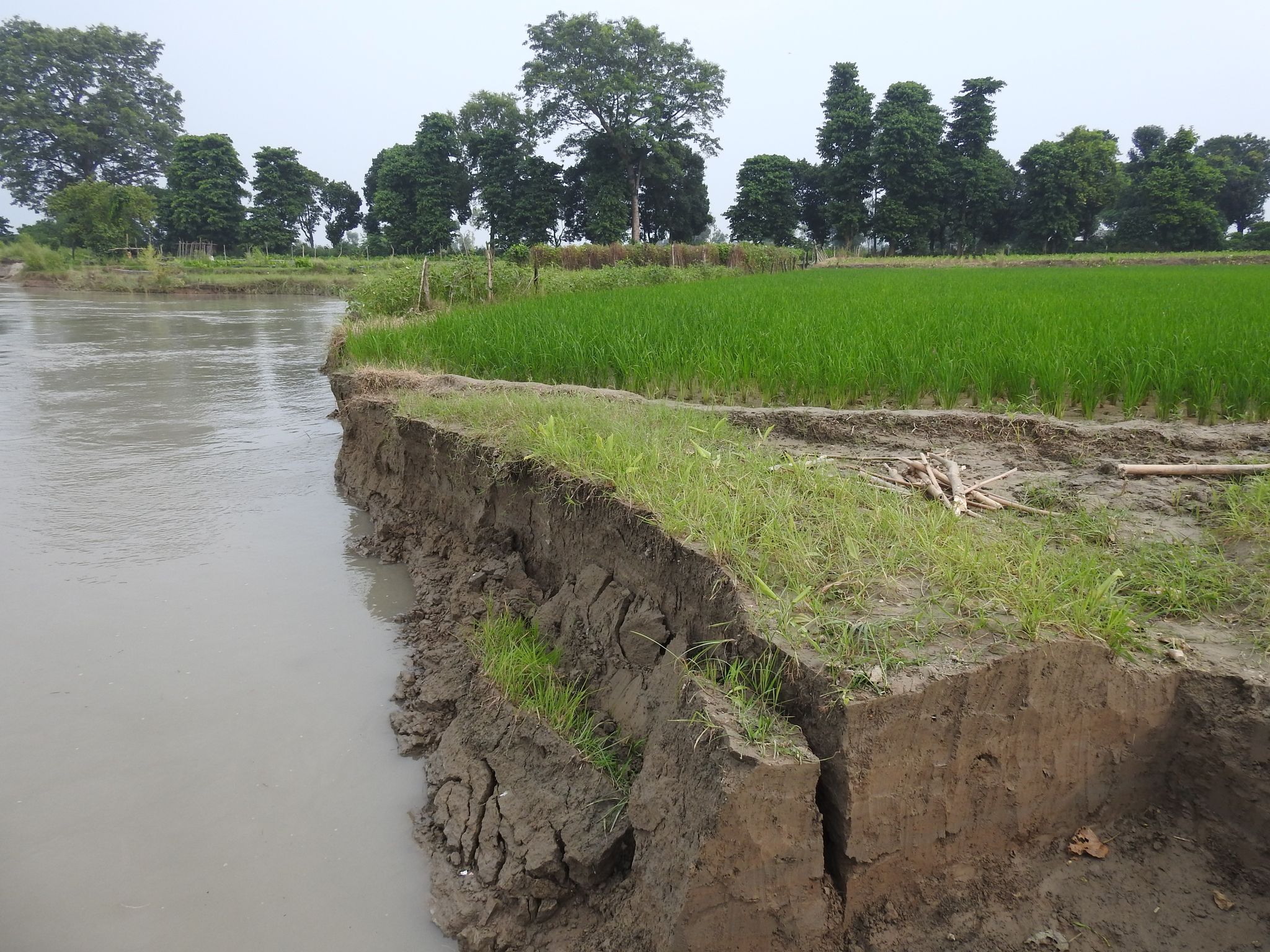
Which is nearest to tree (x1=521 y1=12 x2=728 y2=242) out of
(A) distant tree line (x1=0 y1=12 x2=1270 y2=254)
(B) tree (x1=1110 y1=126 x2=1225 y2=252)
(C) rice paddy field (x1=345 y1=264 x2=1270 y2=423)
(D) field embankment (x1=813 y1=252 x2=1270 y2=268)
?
(A) distant tree line (x1=0 y1=12 x2=1270 y2=254)

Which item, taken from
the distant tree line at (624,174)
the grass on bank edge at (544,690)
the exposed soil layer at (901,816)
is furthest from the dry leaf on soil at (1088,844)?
the distant tree line at (624,174)

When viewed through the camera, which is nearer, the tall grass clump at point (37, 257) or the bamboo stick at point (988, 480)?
the bamboo stick at point (988, 480)

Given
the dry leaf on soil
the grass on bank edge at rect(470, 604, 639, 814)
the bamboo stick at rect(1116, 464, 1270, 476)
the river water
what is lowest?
the river water

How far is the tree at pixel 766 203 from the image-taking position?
114 feet

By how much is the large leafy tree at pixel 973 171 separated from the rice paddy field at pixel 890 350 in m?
26.4

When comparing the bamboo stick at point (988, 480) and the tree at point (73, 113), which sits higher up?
the tree at point (73, 113)

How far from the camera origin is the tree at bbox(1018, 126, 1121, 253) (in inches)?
1203

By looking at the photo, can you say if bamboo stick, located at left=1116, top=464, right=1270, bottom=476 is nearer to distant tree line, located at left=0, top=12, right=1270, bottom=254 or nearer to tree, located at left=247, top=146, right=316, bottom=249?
distant tree line, located at left=0, top=12, right=1270, bottom=254

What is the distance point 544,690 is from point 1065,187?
3518 cm

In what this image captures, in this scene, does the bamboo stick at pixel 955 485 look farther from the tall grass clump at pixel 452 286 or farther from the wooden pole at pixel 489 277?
the wooden pole at pixel 489 277

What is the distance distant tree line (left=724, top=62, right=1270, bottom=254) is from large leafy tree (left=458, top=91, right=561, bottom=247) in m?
8.77

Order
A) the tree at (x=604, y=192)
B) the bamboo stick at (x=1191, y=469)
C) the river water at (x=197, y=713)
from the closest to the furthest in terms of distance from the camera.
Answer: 1. the river water at (x=197, y=713)
2. the bamboo stick at (x=1191, y=469)
3. the tree at (x=604, y=192)

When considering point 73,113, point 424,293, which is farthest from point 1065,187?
point 73,113

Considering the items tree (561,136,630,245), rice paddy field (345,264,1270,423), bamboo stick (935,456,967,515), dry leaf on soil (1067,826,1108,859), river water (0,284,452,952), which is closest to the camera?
dry leaf on soil (1067,826,1108,859)
